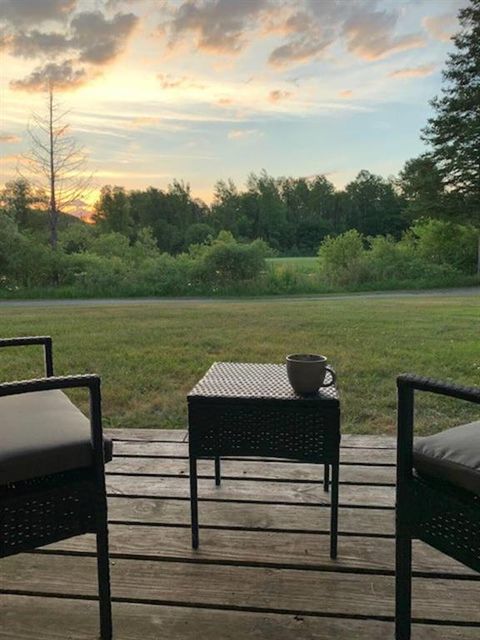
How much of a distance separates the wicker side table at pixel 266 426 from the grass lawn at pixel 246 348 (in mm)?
1269

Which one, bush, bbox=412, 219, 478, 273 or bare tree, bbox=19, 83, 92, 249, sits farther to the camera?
bush, bbox=412, 219, 478, 273

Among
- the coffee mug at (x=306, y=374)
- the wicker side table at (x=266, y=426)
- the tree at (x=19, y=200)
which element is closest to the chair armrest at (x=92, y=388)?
the wicker side table at (x=266, y=426)

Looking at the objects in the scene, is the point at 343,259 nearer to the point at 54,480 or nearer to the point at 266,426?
the point at 266,426

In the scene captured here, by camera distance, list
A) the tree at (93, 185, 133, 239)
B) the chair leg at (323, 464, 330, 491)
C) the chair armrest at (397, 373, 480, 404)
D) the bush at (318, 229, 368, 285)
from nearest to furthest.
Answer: the chair armrest at (397, 373, 480, 404) → the chair leg at (323, 464, 330, 491) → the bush at (318, 229, 368, 285) → the tree at (93, 185, 133, 239)

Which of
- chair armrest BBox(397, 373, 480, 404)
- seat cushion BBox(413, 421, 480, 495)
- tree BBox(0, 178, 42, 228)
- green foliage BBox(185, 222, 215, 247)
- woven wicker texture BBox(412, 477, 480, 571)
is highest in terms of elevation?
tree BBox(0, 178, 42, 228)

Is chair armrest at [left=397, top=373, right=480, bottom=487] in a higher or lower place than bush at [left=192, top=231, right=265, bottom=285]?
lower

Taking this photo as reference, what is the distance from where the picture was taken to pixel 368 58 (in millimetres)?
4953

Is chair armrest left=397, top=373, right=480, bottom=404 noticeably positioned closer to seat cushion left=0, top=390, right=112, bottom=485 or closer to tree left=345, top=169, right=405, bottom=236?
seat cushion left=0, top=390, right=112, bottom=485

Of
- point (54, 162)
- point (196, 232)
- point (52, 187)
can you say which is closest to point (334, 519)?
point (54, 162)

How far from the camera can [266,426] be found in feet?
4.82

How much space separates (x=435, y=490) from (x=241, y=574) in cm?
60

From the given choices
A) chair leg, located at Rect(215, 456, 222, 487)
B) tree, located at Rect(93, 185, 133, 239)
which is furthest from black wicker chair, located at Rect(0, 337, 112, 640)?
tree, located at Rect(93, 185, 133, 239)

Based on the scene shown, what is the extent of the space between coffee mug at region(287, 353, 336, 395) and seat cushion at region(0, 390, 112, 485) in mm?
522

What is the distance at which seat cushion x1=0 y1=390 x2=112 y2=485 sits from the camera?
43.4 inches
